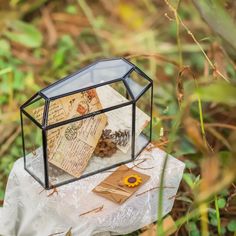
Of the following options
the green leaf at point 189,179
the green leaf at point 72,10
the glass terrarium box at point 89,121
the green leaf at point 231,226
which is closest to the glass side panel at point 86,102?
the glass terrarium box at point 89,121

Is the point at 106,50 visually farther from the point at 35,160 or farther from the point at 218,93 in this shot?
the point at 218,93

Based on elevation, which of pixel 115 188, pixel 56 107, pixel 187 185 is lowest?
pixel 187 185

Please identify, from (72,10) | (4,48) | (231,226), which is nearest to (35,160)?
(231,226)

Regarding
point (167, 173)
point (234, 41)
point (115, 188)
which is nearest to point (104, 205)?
point (115, 188)

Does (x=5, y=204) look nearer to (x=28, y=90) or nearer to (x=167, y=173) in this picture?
(x=167, y=173)

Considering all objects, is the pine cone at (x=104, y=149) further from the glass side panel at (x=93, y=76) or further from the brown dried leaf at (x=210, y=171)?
the brown dried leaf at (x=210, y=171)

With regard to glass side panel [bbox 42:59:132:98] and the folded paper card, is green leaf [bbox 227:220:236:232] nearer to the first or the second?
the folded paper card

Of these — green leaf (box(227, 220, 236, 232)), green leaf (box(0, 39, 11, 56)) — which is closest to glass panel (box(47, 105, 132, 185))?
green leaf (box(227, 220, 236, 232))
